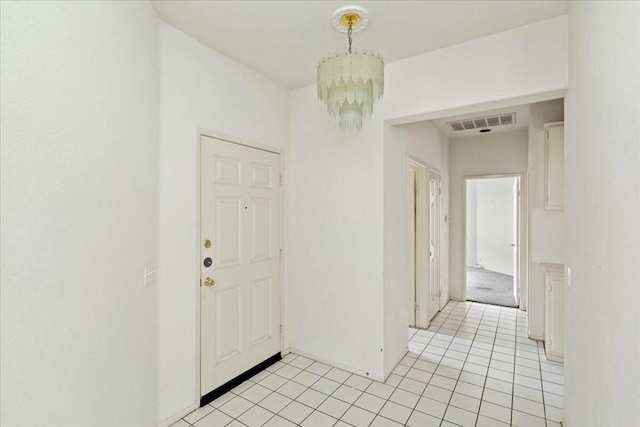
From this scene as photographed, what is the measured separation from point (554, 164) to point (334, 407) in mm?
2965

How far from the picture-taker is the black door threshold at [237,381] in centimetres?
236

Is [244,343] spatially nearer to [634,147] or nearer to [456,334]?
[456,334]

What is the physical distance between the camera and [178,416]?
84.9 inches

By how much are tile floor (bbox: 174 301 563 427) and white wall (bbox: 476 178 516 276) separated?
4.68 meters

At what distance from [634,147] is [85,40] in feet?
6.61

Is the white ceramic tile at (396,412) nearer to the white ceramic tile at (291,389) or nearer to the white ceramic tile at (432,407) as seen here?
the white ceramic tile at (432,407)

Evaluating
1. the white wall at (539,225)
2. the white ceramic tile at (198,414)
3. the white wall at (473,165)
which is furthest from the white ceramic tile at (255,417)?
the white wall at (473,165)

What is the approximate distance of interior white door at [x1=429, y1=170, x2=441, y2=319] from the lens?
4.15 meters

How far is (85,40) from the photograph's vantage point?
1283 mm

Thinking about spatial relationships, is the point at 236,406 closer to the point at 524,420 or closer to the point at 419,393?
the point at 419,393

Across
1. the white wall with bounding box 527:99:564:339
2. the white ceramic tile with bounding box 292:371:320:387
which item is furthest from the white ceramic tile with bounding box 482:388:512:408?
the white wall with bounding box 527:99:564:339

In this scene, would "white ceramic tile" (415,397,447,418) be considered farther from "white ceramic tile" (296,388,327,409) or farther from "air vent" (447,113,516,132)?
"air vent" (447,113,516,132)

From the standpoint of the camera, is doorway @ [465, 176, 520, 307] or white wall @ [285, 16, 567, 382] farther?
doorway @ [465, 176, 520, 307]

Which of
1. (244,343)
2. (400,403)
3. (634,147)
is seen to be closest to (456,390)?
(400,403)
